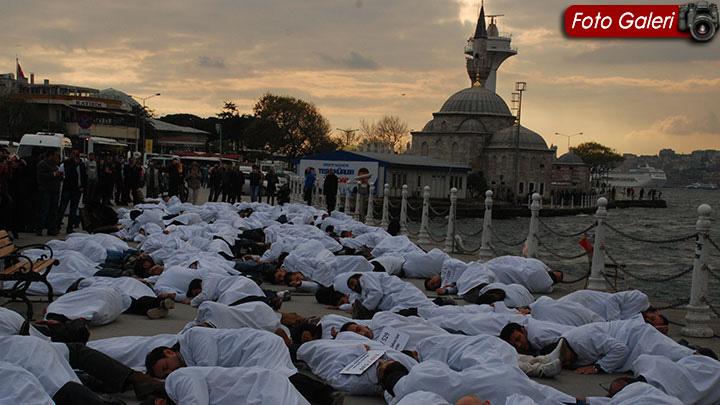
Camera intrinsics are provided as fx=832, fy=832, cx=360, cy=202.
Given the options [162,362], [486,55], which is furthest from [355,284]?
[486,55]

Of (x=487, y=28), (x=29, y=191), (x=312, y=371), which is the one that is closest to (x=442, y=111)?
(x=487, y=28)

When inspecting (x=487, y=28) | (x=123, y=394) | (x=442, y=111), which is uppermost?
(x=487, y=28)

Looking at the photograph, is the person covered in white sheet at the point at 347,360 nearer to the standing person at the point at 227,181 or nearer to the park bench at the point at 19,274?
the park bench at the point at 19,274

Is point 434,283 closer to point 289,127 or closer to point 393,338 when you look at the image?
point 393,338

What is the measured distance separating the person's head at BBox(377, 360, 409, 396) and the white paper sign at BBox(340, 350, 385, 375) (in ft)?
0.41

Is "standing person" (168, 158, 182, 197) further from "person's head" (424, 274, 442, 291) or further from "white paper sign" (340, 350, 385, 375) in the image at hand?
"white paper sign" (340, 350, 385, 375)

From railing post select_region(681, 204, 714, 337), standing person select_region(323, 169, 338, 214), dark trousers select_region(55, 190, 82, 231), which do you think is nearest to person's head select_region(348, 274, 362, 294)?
railing post select_region(681, 204, 714, 337)

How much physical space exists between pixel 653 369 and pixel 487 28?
13407 cm

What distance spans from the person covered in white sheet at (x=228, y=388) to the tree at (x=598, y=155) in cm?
17639

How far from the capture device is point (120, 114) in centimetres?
9150

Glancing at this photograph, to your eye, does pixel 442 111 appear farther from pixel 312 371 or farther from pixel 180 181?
pixel 312 371

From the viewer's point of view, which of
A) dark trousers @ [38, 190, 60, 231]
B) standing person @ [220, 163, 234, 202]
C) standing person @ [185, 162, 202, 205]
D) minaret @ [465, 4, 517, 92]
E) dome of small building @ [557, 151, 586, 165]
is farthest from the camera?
dome of small building @ [557, 151, 586, 165]

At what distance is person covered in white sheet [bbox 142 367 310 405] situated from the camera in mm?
5578

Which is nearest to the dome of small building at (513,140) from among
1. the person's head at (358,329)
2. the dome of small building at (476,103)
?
the dome of small building at (476,103)
